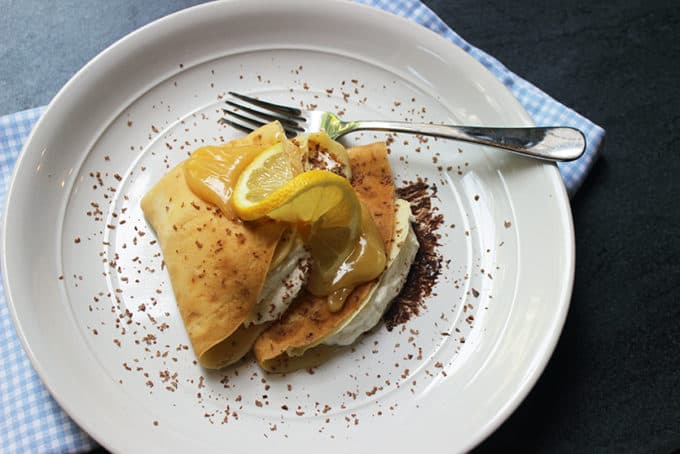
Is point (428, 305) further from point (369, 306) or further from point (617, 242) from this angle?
point (617, 242)

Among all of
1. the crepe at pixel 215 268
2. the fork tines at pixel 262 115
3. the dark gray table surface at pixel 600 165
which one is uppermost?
the fork tines at pixel 262 115

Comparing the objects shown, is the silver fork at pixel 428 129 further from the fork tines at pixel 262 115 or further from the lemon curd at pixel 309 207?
the lemon curd at pixel 309 207

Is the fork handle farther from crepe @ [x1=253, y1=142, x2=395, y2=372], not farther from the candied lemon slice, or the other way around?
the candied lemon slice

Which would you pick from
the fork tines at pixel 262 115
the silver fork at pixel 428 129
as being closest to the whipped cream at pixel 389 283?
the silver fork at pixel 428 129

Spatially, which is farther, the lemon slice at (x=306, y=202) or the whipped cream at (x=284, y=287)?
the whipped cream at (x=284, y=287)

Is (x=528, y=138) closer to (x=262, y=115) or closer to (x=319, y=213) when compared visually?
(x=319, y=213)

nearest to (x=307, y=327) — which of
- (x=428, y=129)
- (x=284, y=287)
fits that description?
(x=284, y=287)
